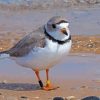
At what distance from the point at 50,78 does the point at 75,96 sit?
47.8 inches

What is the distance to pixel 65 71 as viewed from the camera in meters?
9.21

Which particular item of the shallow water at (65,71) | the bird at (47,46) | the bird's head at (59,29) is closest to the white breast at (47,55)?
the bird at (47,46)

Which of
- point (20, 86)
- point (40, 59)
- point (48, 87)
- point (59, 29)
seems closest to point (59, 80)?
point (48, 87)

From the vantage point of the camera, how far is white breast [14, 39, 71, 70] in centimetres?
784

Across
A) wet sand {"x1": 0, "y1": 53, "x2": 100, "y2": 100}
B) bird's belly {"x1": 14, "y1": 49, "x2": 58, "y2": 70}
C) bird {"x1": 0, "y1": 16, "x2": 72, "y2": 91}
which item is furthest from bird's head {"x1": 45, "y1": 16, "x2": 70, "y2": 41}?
wet sand {"x1": 0, "y1": 53, "x2": 100, "y2": 100}

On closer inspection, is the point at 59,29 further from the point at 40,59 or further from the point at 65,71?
the point at 65,71

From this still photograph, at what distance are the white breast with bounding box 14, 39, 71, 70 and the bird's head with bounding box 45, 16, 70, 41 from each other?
0.11 metres

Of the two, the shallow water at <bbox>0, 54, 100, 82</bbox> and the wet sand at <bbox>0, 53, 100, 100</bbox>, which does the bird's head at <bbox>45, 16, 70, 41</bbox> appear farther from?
the shallow water at <bbox>0, 54, 100, 82</bbox>

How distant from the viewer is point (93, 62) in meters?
9.88

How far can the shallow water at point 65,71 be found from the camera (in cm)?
886

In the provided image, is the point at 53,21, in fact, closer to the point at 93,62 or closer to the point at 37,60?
the point at 37,60

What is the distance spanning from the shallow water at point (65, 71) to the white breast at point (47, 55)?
2.62 feet

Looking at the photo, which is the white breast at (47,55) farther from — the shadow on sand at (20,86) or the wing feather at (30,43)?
the shadow on sand at (20,86)

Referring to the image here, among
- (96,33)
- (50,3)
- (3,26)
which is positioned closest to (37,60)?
(96,33)
